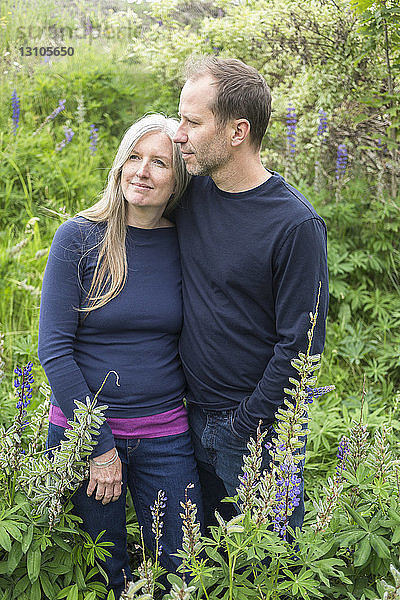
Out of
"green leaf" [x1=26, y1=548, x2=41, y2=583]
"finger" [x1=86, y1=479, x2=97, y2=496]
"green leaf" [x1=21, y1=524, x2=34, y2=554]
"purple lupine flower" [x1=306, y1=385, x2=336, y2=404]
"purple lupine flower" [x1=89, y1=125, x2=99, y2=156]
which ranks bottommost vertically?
"purple lupine flower" [x1=89, y1=125, x2=99, y2=156]

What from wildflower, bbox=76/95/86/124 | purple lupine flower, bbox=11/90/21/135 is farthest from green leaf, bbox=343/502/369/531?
wildflower, bbox=76/95/86/124

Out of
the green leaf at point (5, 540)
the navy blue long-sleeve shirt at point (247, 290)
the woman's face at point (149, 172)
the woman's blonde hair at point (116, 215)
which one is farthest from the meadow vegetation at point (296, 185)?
the woman's face at point (149, 172)

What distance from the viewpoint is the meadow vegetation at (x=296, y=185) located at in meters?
1.91

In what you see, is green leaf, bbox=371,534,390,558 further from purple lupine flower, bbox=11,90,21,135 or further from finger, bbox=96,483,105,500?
purple lupine flower, bbox=11,90,21,135

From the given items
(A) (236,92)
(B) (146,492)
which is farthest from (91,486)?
(A) (236,92)

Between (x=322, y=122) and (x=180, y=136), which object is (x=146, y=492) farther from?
(x=322, y=122)

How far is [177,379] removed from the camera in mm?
2381

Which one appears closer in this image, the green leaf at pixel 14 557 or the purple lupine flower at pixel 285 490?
the purple lupine flower at pixel 285 490

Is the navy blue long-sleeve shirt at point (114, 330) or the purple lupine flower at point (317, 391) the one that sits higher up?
the purple lupine flower at point (317, 391)

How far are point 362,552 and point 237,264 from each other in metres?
0.95

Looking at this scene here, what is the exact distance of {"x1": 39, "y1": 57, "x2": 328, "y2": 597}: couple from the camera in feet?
7.09

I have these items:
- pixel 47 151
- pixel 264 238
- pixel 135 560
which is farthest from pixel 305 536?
pixel 47 151

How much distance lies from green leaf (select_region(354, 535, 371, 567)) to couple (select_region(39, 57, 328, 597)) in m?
0.42

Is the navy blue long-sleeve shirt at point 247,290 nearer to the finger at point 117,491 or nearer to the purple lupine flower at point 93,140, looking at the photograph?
the finger at point 117,491
